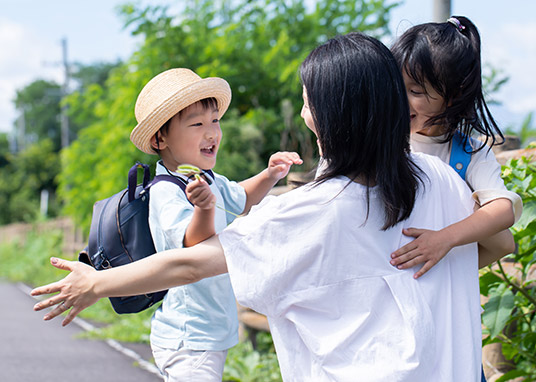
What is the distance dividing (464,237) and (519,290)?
4.23ft

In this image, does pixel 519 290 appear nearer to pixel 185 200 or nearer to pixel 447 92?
pixel 447 92

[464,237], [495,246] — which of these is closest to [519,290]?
[495,246]

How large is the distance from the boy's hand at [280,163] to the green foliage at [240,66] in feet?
16.1

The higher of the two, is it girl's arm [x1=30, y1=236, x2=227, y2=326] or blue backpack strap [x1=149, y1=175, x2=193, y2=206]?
blue backpack strap [x1=149, y1=175, x2=193, y2=206]

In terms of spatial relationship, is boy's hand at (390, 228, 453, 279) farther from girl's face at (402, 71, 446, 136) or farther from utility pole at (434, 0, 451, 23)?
utility pole at (434, 0, 451, 23)

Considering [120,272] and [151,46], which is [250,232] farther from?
[151,46]

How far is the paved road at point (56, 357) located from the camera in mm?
5484

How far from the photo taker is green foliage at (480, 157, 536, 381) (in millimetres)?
2689

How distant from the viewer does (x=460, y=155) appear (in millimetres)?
2014

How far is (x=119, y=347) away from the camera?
6.62 meters

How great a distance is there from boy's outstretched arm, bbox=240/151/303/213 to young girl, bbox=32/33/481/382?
28.9 inches

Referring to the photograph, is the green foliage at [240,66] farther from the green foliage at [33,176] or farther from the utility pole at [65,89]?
the green foliage at [33,176]

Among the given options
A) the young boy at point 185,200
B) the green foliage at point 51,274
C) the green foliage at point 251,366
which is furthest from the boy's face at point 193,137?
the green foliage at point 51,274

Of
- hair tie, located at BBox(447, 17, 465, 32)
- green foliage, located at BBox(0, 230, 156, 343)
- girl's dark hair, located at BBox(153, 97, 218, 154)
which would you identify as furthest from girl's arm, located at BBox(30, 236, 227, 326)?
green foliage, located at BBox(0, 230, 156, 343)
